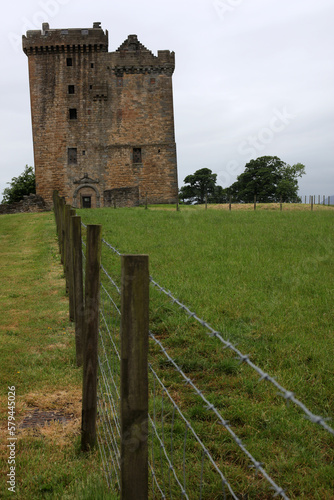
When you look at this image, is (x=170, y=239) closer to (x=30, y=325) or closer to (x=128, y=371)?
(x=30, y=325)

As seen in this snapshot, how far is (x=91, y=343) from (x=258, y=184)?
59.2m

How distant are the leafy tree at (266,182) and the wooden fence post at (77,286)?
54.8 meters

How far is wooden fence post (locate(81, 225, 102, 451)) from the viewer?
3.54 m

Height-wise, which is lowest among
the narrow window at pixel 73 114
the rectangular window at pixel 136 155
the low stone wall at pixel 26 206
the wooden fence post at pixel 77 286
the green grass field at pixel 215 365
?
the green grass field at pixel 215 365

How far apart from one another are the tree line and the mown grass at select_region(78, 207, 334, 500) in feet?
154

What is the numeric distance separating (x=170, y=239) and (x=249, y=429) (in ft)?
31.0

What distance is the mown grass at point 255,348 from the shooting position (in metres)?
3.19

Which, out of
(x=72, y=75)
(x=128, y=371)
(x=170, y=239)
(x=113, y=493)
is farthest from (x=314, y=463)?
(x=72, y=75)

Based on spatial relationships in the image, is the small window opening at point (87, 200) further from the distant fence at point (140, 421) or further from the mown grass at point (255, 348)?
the distant fence at point (140, 421)

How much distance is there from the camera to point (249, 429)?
357 cm

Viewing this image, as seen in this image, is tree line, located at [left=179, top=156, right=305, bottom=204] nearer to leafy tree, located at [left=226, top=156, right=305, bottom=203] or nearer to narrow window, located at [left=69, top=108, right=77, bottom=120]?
leafy tree, located at [left=226, top=156, right=305, bottom=203]

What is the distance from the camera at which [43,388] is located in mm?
4547

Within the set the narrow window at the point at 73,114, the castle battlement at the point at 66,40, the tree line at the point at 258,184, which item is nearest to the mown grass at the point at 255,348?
the narrow window at the point at 73,114

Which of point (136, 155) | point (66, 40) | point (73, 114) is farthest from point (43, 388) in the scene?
point (66, 40)
